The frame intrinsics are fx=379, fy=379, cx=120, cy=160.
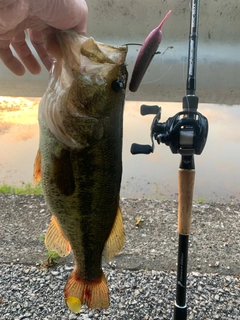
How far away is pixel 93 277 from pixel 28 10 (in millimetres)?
1032

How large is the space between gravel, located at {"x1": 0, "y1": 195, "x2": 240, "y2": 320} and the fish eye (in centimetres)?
152

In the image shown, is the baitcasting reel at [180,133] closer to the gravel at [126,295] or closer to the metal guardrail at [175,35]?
the metal guardrail at [175,35]

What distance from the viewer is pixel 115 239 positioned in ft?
4.95

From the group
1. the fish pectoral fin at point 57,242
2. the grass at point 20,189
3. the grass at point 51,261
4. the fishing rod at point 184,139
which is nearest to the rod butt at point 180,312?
the fishing rod at point 184,139

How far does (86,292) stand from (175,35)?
174cm

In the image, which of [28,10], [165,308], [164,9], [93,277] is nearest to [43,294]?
[165,308]

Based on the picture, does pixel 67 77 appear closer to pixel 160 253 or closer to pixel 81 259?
pixel 81 259

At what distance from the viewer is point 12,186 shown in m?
4.07

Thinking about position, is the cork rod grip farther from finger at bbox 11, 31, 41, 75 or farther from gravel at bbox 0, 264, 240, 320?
finger at bbox 11, 31, 41, 75

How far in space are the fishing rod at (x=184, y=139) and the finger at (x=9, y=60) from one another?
2.37 feet

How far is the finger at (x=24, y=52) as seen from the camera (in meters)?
1.80

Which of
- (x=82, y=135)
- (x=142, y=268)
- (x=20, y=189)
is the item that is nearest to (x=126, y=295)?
(x=142, y=268)

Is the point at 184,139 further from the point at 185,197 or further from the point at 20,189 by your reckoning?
the point at 20,189

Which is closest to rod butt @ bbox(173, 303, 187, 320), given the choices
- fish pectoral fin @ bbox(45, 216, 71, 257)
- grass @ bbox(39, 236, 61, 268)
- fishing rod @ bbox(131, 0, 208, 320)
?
fishing rod @ bbox(131, 0, 208, 320)
